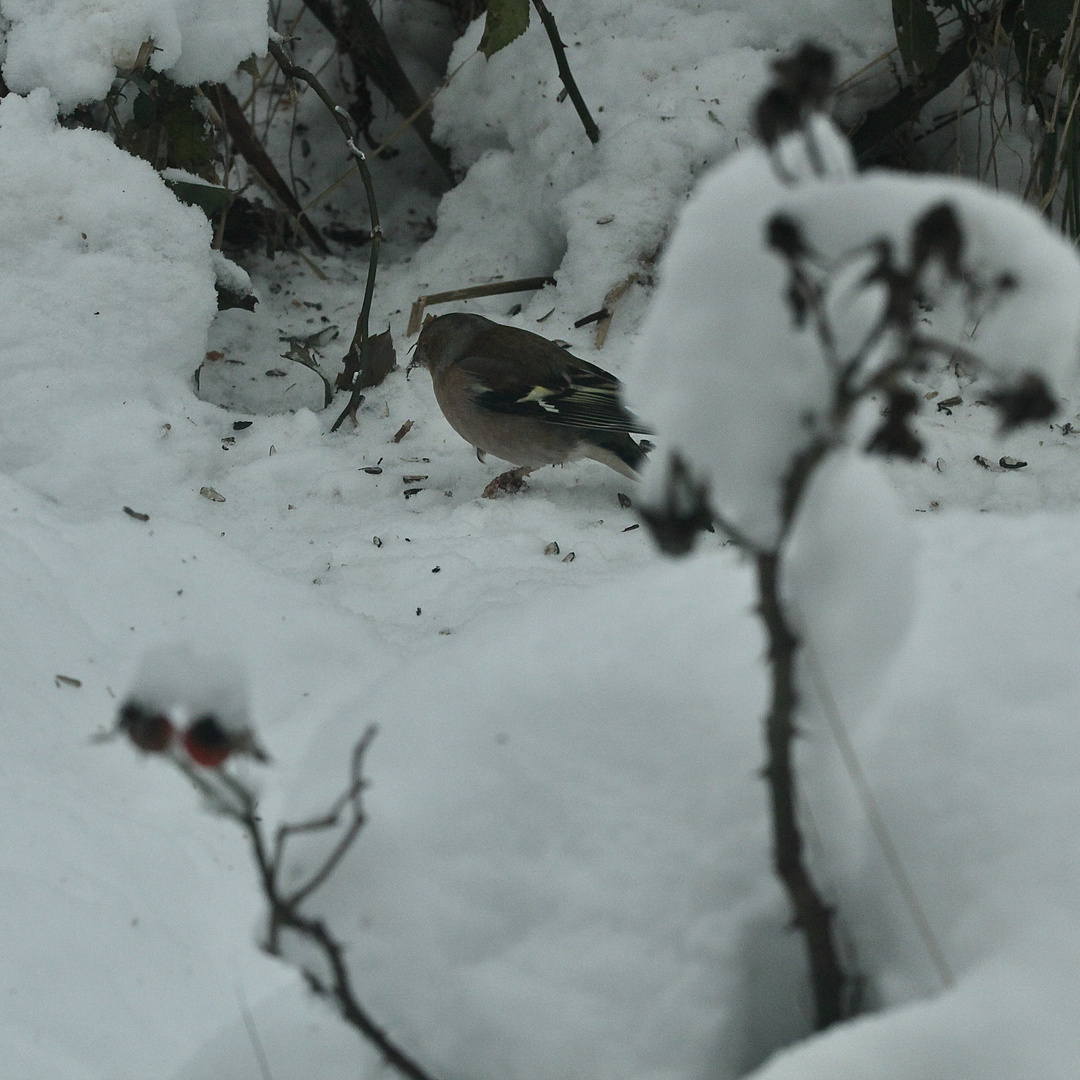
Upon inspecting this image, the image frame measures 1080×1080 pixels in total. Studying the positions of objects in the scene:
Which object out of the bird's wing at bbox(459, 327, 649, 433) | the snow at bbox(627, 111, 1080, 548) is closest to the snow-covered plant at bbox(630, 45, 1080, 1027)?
the snow at bbox(627, 111, 1080, 548)

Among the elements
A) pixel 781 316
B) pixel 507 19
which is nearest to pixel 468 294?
pixel 507 19

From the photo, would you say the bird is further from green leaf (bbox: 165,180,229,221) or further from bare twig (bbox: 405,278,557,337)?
green leaf (bbox: 165,180,229,221)

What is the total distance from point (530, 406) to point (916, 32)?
153 centimetres

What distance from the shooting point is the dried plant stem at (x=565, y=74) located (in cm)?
325

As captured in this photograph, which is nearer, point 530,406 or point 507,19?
point 530,406

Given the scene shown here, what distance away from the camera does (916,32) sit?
3.16 metres

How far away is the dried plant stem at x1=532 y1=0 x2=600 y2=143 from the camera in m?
3.25

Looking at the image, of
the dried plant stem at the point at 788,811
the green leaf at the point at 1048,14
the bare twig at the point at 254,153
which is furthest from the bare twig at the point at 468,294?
the dried plant stem at the point at 788,811

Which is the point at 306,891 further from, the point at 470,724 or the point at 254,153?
the point at 254,153

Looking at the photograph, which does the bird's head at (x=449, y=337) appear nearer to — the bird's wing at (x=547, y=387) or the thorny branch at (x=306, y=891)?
the bird's wing at (x=547, y=387)

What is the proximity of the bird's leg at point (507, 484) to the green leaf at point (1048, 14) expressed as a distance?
180 cm

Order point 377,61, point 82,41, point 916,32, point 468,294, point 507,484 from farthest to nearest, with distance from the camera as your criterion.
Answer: point 377,61 < point 468,294 < point 916,32 < point 507,484 < point 82,41

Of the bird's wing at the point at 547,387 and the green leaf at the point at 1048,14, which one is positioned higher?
the green leaf at the point at 1048,14

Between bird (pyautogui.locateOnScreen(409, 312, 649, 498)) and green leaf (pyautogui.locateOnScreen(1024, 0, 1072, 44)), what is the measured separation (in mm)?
1459
